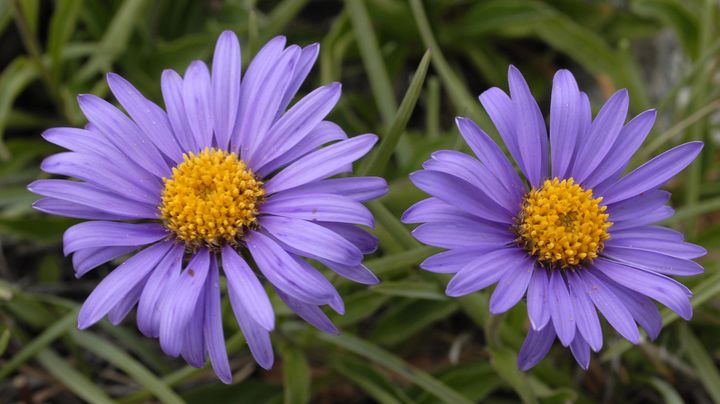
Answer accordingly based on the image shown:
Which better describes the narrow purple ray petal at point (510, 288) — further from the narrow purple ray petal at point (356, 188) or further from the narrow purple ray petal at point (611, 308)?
the narrow purple ray petal at point (356, 188)

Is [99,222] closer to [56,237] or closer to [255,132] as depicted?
[255,132]

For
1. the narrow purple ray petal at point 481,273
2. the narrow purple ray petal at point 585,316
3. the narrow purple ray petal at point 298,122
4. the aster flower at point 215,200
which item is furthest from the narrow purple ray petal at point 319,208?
the narrow purple ray petal at point 585,316

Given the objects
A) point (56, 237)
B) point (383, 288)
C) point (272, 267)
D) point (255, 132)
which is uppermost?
point (255, 132)

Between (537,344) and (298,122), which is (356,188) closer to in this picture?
(298,122)

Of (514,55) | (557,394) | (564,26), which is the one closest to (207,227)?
(557,394)

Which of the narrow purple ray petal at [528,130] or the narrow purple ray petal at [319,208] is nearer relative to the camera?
the narrow purple ray petal at [319,208]

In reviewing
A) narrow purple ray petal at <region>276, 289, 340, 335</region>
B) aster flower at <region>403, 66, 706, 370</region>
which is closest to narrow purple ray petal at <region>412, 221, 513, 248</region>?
aster flower at <region>403, 66, 706, 370</region>

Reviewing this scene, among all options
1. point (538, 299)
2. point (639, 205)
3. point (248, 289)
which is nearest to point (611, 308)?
point (538, 299)
